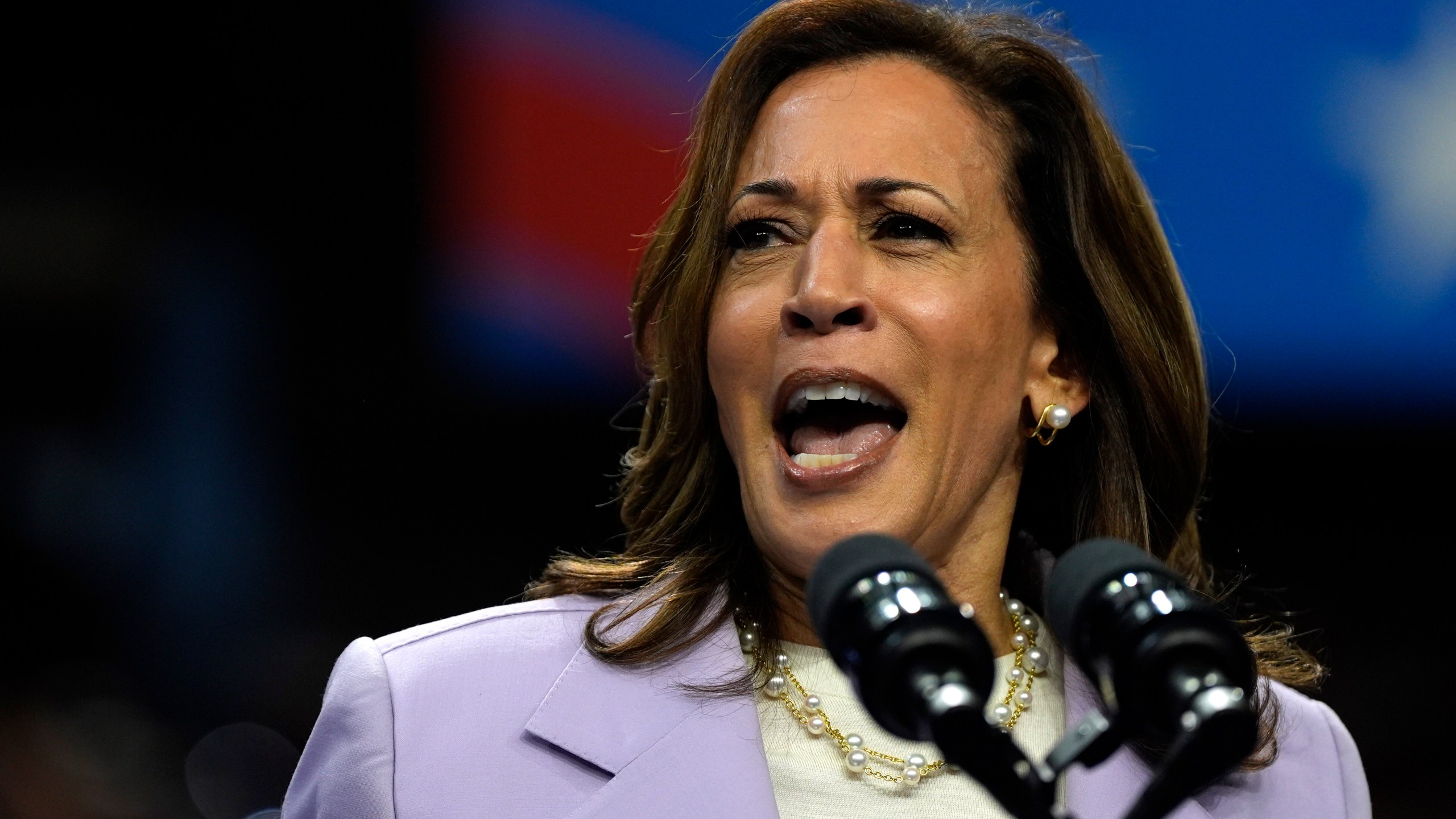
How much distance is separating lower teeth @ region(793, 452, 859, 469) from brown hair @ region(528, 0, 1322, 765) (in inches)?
8.5

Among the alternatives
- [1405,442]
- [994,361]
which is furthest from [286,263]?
[1405,442]

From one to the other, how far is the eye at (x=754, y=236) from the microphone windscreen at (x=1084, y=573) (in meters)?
0.89

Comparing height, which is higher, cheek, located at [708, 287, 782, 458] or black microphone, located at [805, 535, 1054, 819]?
black microphone, located at [805, 535, 1054, 819]

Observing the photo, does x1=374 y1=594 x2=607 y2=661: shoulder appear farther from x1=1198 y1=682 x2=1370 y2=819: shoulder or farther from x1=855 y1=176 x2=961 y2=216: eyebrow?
x1=1198 y1=682 x2=1370 y2=819: shoulder

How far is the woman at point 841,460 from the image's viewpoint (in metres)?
1.65

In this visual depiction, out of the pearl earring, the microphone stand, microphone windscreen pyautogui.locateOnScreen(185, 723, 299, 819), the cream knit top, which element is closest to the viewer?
the microphone stand

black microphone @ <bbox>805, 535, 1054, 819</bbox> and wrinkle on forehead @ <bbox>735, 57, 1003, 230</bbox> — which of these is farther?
wrinkle on forehead @ <bbox>735, 57, 1003, 230</bbox>

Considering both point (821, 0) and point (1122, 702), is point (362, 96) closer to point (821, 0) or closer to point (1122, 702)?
point (821, 0)

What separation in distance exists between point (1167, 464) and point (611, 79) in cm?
151

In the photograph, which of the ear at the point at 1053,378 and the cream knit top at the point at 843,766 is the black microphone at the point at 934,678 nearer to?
the cream knit top at the point at 843,766

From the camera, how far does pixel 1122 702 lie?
93 centimetres

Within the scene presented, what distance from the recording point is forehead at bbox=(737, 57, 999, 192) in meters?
1.83

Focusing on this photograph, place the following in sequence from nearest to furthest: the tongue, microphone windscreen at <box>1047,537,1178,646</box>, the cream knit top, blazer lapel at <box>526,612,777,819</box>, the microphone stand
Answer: the microphone stand
microphone windscreen at <box>1047,537,1178,646</box>
blazer lapel at <box>526,612,777,819</box>
the cream knit top
the tongue

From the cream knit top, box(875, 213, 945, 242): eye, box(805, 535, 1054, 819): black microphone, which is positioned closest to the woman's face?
box(875, 213, 945, 242): eye
